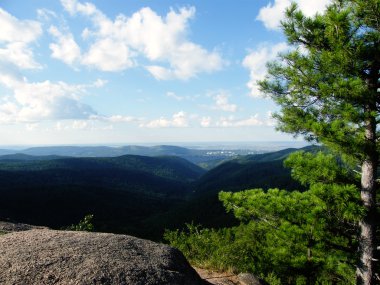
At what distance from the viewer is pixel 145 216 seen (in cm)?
18725

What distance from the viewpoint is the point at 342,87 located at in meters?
11.3

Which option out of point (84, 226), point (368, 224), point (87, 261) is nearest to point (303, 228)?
point (368, 224)

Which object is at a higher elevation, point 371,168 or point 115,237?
point 371,168

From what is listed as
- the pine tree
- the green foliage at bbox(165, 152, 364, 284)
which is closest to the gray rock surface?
the green foliage at bbox(165, 152, 364, 284)

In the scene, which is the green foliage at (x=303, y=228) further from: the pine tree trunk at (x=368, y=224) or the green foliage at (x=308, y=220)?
the pine tree trunk at (x=368, y=224)

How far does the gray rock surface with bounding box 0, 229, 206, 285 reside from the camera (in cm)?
716

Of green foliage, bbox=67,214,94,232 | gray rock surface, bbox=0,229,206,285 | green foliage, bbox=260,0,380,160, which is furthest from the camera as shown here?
green foliage, bbox=67,214,94,232

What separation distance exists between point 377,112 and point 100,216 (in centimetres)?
17799

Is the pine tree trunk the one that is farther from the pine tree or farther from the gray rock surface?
the gray rock surface

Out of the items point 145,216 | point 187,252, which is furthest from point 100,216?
point 187,252

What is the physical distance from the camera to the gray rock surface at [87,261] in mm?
7156

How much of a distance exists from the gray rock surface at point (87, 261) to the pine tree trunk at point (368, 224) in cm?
738

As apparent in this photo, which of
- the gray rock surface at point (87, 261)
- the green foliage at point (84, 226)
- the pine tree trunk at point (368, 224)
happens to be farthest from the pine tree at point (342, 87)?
the green foliage at point (84, 226)

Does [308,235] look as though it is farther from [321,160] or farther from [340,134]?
[340,134]
